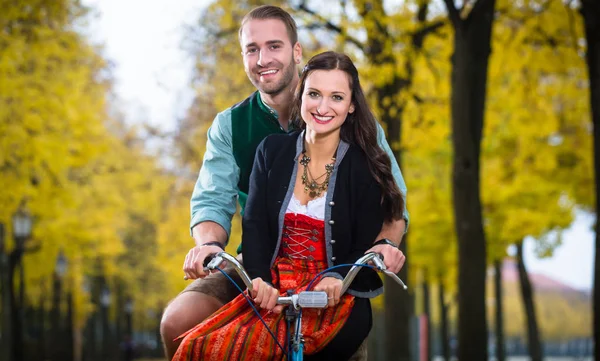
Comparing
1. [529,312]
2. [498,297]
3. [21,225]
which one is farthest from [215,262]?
[498,297]

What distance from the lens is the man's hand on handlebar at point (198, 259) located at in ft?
11.6

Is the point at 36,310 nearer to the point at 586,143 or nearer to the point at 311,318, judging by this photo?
the point at 586,143

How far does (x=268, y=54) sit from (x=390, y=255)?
1178mm

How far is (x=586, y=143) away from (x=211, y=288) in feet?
57.0

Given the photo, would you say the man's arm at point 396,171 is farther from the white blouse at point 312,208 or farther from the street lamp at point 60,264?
the street lamp at point 60,264

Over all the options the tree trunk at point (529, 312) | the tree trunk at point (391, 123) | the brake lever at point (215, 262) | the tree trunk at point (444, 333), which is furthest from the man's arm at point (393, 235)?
the tree trunk at point (444, 333)

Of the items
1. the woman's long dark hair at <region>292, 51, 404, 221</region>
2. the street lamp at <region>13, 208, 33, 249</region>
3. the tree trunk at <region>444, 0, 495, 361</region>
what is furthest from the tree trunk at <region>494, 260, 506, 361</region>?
the woman's long dark hair at <region>292, 51, 404, 221</region>

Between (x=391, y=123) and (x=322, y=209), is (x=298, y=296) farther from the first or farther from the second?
(x=391, y=123)

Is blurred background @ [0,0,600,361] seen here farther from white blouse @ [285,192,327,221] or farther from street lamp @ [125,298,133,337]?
street lamp @ [125,298,133,337]

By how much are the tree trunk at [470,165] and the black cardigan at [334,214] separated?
836 cm

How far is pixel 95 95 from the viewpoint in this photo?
908 inches

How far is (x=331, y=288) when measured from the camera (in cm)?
341

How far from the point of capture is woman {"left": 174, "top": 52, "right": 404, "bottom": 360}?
3.52 meters

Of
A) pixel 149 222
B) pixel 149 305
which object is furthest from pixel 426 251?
pixel 149 305
